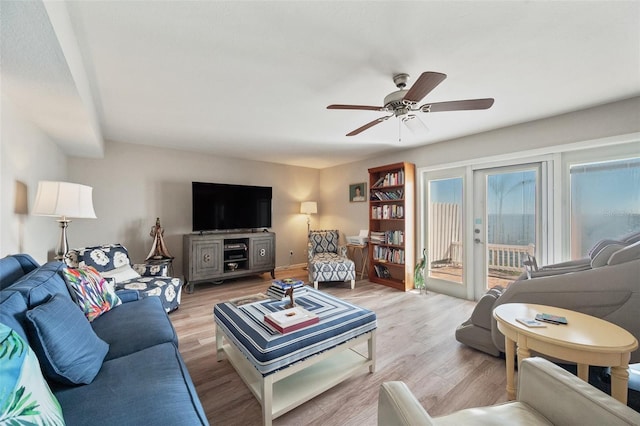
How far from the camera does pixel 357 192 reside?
5.06 metres

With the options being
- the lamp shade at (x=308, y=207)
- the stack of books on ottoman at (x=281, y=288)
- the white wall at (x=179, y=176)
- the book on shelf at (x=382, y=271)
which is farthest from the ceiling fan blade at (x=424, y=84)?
the lamp shade at (x=308, y=207)

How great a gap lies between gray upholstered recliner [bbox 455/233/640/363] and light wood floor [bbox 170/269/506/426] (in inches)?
12.6

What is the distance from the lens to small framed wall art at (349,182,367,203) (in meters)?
4.96

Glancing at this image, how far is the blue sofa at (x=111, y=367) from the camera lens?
937 mm

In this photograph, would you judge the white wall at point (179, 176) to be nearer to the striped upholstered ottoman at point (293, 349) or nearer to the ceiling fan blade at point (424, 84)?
the striped upholstered ottoman at point (293, 349)

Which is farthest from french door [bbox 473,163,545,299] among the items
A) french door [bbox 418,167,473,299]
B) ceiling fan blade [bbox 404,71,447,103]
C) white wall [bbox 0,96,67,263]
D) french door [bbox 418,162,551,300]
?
white wall [bbox 0,96,67,263]

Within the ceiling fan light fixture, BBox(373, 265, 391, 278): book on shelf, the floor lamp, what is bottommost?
BBox(373, 265, 391, 278): book on shelf

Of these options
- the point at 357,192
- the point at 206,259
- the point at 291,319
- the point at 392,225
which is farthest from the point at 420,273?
the point at 206,259

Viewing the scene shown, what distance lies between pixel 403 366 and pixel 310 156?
11.9 ft

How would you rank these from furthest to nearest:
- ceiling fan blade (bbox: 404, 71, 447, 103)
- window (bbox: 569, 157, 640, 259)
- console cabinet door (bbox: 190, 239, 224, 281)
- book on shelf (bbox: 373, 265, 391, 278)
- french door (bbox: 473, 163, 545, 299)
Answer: book on shelf (bbox: 373, 265, 391, 278)
console cabinet door (bbox: 190, 239, 224, 281)
french door (bbox: 473, 163, 545, 299)
window (bbox: 569, 157, 640, 259)
ceiling fan blade (bbox: 404, 71, 447, 103)

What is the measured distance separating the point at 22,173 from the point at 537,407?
146 inches

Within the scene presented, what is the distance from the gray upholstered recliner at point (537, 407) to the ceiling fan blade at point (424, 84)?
1492mm

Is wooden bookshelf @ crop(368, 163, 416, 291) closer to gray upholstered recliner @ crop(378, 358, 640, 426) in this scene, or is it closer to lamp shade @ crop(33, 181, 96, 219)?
gray upholstered recliner @ crop(378, 358, 640, 426)

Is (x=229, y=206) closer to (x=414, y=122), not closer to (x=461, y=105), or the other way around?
(x=414, y=122)
